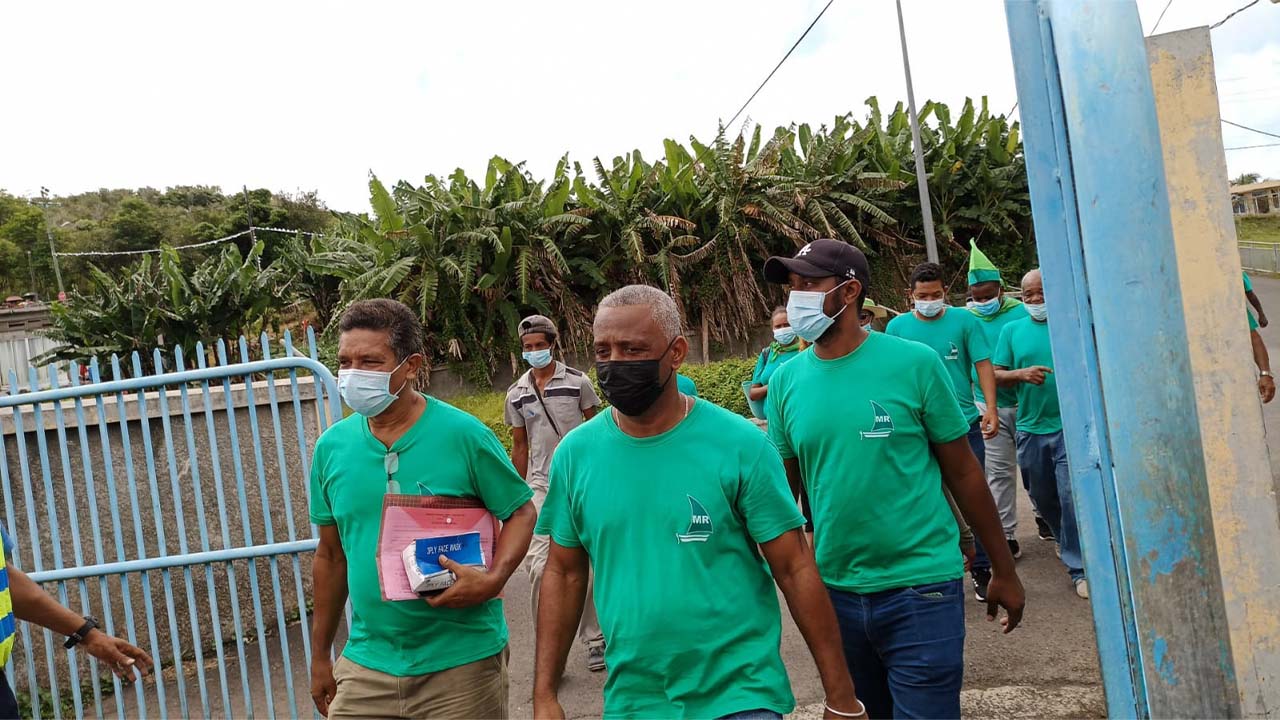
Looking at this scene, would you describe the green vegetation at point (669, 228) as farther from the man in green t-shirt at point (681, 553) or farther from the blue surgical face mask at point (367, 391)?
the man in green t-shirt at point (681, 553)

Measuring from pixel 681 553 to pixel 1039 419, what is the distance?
4.09m

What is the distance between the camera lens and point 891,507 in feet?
10.4

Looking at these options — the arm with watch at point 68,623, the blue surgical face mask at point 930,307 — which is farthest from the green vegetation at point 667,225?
the arm with watch at point 68,623

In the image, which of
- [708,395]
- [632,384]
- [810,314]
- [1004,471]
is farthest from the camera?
[708,395]

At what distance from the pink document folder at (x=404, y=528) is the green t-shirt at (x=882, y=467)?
47.7 inches

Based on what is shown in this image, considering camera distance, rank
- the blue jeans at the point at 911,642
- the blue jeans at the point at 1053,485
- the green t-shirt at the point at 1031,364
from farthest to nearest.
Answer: the green t-shirt at the point at 1031,364, the blue jeans at the point at 1053,485, the blue jeans at the point at 911,642

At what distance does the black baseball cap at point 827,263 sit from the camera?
11.3 feet

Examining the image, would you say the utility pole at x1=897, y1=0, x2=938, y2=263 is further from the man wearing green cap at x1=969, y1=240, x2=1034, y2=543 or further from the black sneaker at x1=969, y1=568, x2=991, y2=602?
the black sneaker at x1=969, y1=568, x2=991, y2=602

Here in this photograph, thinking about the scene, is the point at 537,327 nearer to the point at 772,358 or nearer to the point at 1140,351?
the point at 772,358

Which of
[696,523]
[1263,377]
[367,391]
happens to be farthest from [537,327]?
[1263,377]

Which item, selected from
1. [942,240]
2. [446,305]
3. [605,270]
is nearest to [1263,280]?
[942,240]

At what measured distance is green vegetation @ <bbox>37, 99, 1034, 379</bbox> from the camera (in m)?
14.7

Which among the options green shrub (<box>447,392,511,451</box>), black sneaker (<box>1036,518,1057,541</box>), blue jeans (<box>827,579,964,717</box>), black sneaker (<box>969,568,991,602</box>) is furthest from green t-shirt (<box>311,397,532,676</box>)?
green shrub (<box>447,392,511,451</box>)

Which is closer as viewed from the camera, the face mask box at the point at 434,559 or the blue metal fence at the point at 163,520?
the face mask box at the point at 434,559
